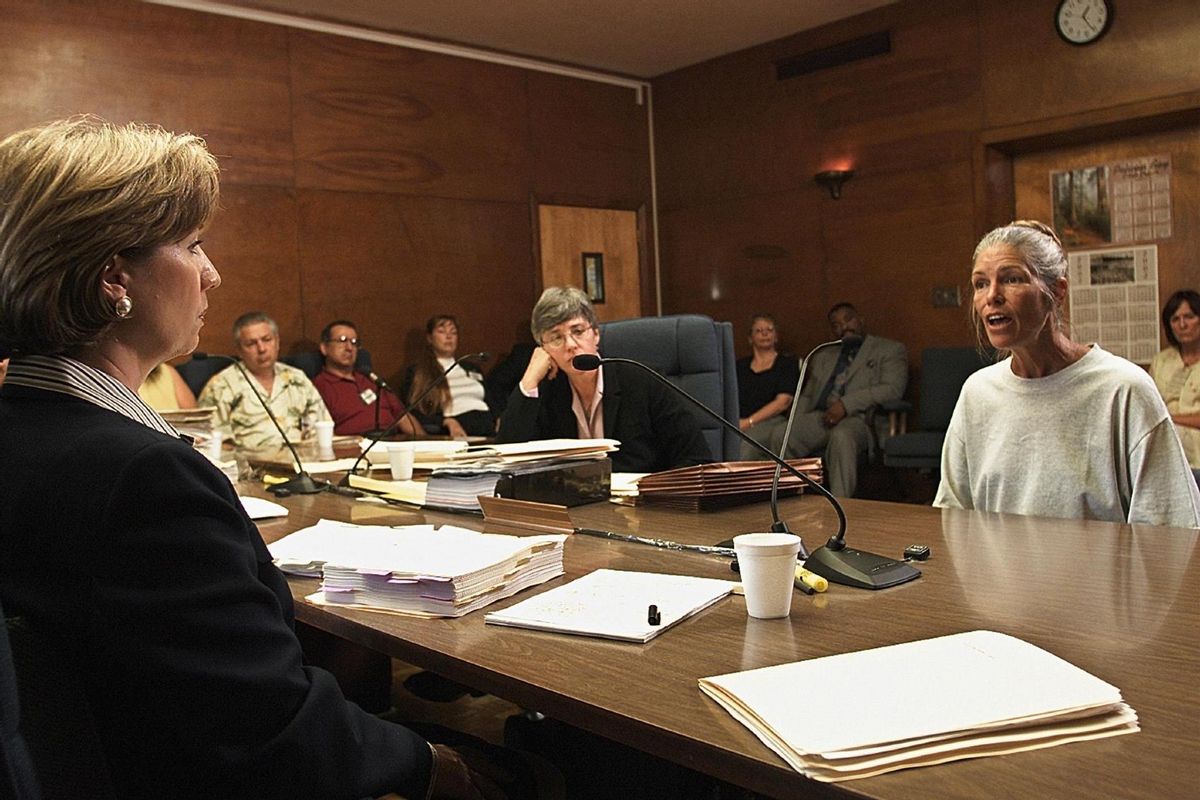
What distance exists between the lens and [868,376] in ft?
19.7

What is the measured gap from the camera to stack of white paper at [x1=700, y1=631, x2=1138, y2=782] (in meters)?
0.82

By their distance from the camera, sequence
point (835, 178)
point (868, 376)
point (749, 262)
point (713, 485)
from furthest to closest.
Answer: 1. point (749, 262)
2. point (835, 178)
3. point (868, 376)
4. point (713, 485)

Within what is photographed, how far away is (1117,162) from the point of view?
5.66 metres

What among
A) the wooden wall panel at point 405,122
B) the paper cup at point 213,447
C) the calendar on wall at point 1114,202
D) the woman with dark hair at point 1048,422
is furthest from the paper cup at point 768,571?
the wooden wall panel at point 405,122

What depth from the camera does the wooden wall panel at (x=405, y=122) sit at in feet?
19.8

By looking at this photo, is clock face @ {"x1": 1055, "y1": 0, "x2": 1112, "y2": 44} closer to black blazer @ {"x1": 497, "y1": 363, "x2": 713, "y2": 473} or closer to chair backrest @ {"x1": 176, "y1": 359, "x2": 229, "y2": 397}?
black blazer @ {"x1": 497, "y1": 363, "x2": 713, "y2": 473}

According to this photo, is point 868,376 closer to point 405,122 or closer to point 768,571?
point 405,122

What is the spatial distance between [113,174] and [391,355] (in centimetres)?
531

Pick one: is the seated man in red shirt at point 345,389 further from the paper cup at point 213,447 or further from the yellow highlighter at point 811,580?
the yellow highlighter at point 811,580

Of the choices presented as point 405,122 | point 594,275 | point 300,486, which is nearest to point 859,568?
point 300,486

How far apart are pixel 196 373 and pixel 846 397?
3.45 metres

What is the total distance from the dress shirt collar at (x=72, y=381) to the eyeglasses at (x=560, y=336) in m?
2.15

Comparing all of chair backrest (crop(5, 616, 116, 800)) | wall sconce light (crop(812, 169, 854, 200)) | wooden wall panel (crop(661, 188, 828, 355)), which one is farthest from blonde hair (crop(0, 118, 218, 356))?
wooden wall panel (crop(661, 188, 828, 355))

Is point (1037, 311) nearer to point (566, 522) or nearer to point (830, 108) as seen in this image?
point (566, 522)
